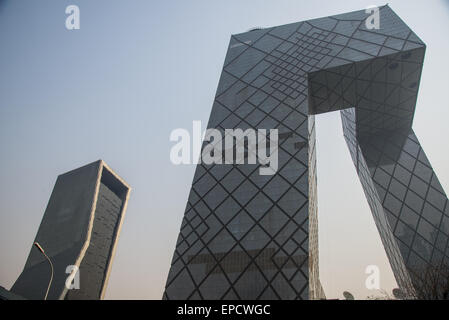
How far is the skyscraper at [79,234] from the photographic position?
5997 centimetres

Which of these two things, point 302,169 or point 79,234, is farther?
point 79,234

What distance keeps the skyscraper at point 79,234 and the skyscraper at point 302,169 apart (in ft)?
151

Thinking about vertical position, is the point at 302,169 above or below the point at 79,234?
below

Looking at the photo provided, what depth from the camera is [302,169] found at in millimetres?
21703

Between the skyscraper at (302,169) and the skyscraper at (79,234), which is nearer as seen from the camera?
the skyscraper at (302,169)

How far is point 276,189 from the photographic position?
845 inches

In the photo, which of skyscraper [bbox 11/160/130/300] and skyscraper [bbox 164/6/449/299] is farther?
skyscraper [bbox 11/160/130/300]

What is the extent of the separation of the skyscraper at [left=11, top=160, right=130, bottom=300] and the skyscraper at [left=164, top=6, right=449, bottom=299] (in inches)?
1808

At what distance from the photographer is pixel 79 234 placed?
62.2m

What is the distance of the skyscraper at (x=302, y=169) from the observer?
19234 mm

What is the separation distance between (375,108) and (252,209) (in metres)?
16.9

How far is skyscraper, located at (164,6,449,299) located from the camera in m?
19.2

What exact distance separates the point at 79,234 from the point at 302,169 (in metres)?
54.0
